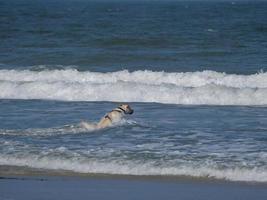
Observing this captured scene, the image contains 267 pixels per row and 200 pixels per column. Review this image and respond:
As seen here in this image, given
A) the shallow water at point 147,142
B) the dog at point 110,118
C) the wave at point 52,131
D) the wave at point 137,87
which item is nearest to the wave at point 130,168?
the shallow water at point 147,142

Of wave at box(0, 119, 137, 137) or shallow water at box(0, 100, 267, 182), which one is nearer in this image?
shallow water at box(0, 100, 267, 182)

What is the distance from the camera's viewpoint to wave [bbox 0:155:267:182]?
30.2 feet

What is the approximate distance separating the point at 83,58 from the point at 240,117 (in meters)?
12.3

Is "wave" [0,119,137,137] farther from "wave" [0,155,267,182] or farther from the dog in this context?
"wave" [0,155,267,182]

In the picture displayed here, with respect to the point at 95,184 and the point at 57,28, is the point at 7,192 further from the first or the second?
the point at 57,28

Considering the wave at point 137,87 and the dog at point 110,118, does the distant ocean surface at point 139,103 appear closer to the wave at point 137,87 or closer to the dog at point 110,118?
the wave at point 137,87

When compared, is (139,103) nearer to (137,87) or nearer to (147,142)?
(137,87)

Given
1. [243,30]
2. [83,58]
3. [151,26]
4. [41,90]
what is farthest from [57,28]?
[41,90]

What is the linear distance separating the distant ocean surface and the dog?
136 millimetres

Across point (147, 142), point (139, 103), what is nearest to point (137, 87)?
point (139, 103)

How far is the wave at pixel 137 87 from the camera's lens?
54.0ft

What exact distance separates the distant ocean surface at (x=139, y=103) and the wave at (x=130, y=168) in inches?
0.5

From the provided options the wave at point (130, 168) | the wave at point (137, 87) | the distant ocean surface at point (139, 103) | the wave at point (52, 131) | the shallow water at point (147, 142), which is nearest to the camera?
the wave at point (130, 168)

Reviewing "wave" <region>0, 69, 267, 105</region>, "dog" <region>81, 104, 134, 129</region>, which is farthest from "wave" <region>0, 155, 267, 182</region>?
"wave" <region>0, 69, 267, 105</region>
